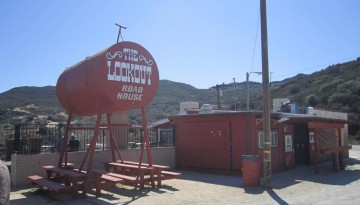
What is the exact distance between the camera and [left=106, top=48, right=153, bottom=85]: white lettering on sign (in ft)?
34.8

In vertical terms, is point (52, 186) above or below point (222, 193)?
above

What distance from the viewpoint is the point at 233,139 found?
15.2 metres

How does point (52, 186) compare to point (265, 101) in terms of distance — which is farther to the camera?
point (265, 101)

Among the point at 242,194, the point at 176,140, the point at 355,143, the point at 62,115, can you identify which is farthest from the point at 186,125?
the point at 355,143

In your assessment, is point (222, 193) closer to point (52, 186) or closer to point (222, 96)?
point (52, 186)

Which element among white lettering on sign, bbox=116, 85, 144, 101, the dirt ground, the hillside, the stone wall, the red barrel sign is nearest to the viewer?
the dirt ground

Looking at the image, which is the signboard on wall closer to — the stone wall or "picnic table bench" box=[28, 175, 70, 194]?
Result: the stone wall

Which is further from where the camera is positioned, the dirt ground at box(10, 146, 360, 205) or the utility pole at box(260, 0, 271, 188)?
the utility pole at box(260, 0, 271, 188)

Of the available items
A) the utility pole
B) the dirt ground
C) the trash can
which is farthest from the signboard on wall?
the trash can

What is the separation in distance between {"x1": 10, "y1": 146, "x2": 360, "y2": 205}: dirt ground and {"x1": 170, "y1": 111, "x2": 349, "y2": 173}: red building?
4.54 feet

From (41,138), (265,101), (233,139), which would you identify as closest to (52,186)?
(41,138)

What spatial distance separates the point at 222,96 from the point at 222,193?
1856 inches

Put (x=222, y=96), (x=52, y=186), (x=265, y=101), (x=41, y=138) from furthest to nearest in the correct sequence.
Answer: (x=222, y=96) < (x=41, y=138) < (x=265, y=101) < (x=52, y=186)

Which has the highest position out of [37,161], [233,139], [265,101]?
[265,101]
